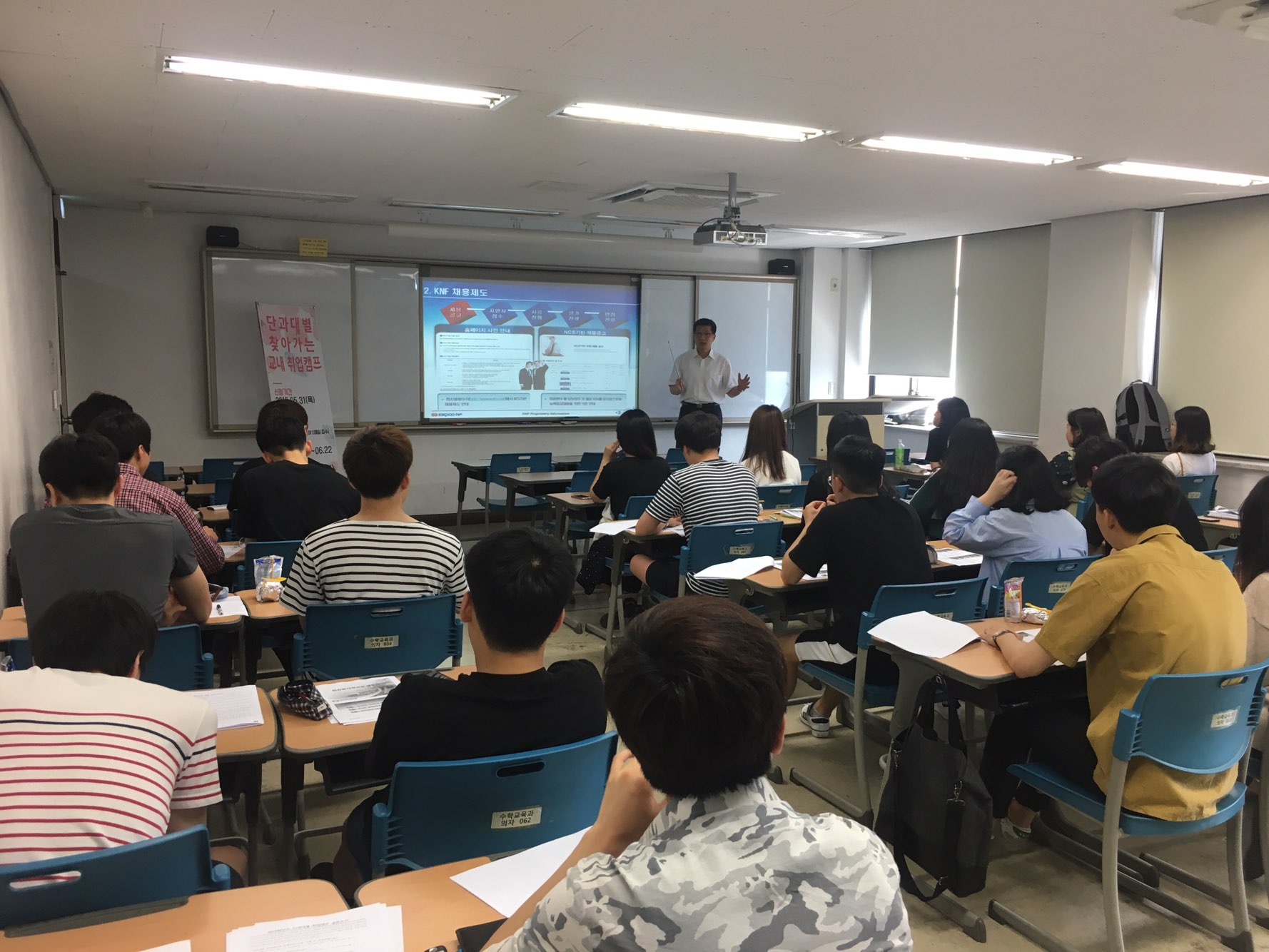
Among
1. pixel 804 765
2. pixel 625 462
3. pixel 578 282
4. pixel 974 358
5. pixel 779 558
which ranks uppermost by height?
pixel 578 282

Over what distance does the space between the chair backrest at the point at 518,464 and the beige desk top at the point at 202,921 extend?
585cm

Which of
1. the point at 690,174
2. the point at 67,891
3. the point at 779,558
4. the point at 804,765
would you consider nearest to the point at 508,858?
the point at 67,891

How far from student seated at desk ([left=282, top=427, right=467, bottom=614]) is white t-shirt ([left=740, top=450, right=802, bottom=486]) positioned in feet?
9.58

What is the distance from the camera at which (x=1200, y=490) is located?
20.0 ft

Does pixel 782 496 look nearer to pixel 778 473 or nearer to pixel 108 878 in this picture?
pixel 778 473

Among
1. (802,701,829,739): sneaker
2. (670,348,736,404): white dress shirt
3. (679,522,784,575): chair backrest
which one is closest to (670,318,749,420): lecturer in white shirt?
(670,348,736,404): white dress shirt

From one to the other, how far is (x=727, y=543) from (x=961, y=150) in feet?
8.50

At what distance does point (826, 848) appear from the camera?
3.34ft

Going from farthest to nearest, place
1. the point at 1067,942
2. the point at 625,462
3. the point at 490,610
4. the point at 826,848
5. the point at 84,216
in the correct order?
the point at 84,216 → the point at 625,462 → the point at 1067,942 → the point at 490,610 → the point at 826,848

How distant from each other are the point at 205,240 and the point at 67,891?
735cm

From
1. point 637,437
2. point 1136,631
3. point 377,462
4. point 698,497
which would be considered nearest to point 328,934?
point 377,462

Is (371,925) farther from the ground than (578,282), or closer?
closer

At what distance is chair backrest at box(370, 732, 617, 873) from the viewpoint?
1642 mm

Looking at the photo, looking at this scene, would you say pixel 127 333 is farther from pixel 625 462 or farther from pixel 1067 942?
pixel 1067 942
